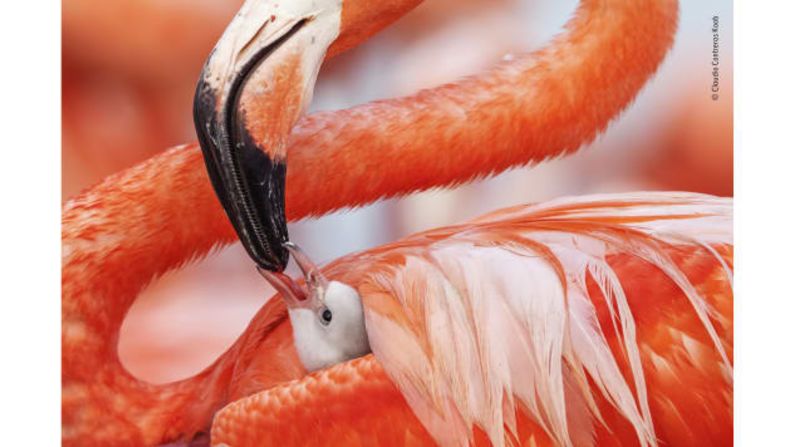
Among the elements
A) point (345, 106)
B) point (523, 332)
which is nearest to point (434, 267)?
point (523, 332)

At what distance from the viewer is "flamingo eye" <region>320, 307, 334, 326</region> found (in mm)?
1249

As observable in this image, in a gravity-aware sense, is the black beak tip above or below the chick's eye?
above

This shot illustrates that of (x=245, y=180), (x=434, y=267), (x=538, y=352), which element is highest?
(x=245, y=180)

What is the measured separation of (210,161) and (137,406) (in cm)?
41

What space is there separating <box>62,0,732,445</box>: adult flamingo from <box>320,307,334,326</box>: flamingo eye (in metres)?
0.06

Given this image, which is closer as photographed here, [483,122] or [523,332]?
[523,332]

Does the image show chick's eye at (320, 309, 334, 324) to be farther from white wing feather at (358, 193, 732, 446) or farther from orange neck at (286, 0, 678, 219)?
orange neck at (286, 0, 678, 219)

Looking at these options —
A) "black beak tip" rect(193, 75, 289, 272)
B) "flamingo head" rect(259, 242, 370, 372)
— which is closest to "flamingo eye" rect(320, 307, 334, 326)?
"flamingo head" rect(259, 242, 370, 372)

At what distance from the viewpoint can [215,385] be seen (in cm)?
134

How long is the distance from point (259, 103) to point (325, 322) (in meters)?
Answer: 0.34

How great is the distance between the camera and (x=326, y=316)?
125 cm

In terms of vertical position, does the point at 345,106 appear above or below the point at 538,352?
above

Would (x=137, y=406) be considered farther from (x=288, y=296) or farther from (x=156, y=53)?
(x=156, y=53)

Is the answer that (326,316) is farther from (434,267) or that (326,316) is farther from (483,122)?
(483,122)
